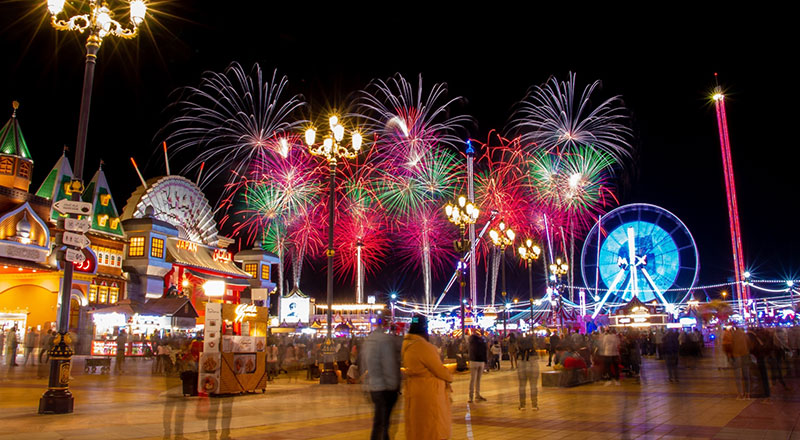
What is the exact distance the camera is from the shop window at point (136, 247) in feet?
154

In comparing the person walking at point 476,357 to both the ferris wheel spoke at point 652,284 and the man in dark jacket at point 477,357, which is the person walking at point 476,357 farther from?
the ferris wheel spoke at point 652,284

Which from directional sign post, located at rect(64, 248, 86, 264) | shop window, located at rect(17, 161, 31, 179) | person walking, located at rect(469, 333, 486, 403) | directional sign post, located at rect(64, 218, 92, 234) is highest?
shop window, located at rect(17, 161, 31, 179)

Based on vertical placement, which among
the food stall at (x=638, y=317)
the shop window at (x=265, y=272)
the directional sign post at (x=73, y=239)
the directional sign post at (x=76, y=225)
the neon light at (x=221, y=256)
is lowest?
the food stall at (x=638, y=317)

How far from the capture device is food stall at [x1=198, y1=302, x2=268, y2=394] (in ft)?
49.2

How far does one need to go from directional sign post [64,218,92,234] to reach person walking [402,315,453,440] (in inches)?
343

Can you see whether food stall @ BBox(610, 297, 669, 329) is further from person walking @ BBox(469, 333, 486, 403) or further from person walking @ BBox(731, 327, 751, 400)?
person walking @ BBox(469, 333, 486, 403)

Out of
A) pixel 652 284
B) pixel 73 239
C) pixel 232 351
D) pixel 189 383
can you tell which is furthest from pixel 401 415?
pixel 652 284

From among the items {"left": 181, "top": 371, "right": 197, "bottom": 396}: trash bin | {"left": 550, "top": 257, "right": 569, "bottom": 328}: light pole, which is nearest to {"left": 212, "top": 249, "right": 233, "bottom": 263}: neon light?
{"left": 550, "top": 257, "right": 569, "bottom": 328}: light pole

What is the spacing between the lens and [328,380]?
66.9 feet

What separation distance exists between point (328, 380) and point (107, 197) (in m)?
32.7

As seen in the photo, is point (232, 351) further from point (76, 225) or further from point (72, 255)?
point (76, 225)

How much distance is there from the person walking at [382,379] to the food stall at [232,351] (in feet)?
28.2

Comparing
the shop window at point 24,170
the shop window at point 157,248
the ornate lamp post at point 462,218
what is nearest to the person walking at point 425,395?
the ornate lamp post at point 462,218

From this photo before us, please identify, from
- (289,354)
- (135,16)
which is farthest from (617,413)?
(289,354)
